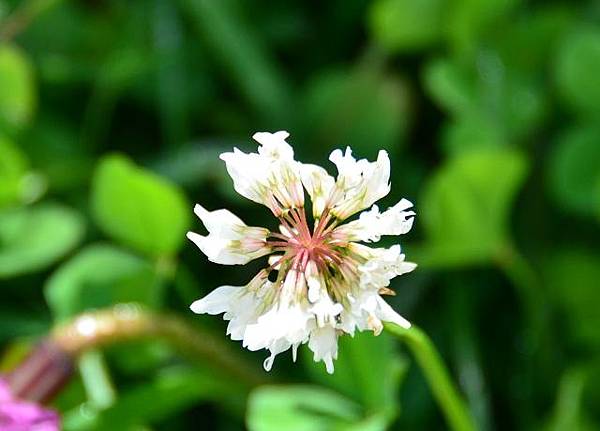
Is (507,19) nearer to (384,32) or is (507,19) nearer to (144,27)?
(384,32)

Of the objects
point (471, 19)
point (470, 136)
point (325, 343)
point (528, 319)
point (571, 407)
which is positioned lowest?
point (325, 343)

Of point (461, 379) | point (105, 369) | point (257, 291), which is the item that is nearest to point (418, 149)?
point (461, 379)

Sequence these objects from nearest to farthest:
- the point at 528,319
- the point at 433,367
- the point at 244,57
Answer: the point at 433,367
the point at 528,319
the point at 244,57

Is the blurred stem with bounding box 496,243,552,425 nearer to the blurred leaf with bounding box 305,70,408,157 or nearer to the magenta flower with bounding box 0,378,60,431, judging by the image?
the blurred leaf with bounding box 305,70,408,157

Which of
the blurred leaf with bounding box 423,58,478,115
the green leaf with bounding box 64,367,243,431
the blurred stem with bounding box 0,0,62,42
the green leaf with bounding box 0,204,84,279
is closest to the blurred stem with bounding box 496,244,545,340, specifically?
the blurred leaf with bounding box 423,58,478,115

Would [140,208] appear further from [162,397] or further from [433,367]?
[433,367]

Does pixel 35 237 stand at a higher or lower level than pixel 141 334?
higher

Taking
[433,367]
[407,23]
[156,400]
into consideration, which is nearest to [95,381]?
[156,400]
